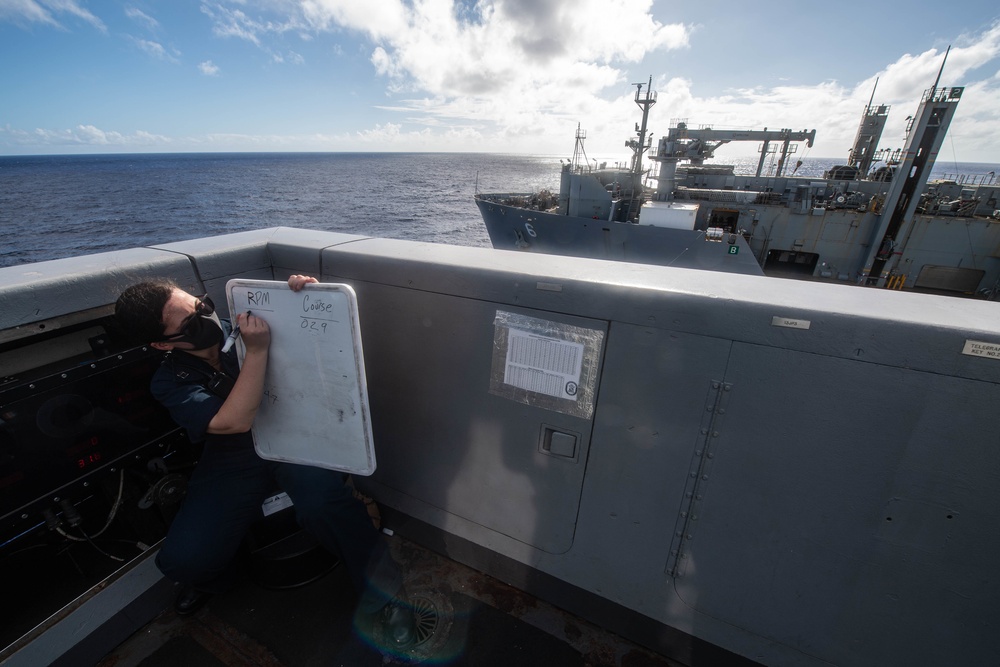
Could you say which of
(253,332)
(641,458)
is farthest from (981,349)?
Result: (253,332)

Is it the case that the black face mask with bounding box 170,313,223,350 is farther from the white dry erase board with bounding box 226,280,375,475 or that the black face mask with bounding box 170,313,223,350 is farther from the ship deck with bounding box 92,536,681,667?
the ship deck with bounding box 92,536,681,667

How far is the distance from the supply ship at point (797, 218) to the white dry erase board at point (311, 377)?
15.3 metres

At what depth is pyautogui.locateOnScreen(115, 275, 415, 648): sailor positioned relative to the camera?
173 cm

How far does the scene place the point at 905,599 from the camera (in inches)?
58.7

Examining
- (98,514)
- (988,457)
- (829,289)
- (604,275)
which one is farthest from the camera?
(98,514)

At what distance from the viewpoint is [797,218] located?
16.7m

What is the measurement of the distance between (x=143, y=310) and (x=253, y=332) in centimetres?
44

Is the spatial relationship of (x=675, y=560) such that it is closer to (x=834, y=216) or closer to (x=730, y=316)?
(x=730, y=316)

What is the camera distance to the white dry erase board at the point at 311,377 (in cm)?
165

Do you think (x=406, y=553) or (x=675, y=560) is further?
(x=406, y=553)

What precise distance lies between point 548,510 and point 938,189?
90.2ft

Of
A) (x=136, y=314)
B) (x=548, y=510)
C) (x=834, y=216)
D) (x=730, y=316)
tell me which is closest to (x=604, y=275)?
(x=730, y=316)

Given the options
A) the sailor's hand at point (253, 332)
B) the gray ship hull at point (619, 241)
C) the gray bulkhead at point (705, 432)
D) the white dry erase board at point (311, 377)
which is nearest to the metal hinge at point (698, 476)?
the gray bulkhead at point (705, 432)

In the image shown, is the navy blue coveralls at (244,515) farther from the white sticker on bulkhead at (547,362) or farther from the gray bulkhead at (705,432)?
the white sticker on bulkhead at (547,362)
